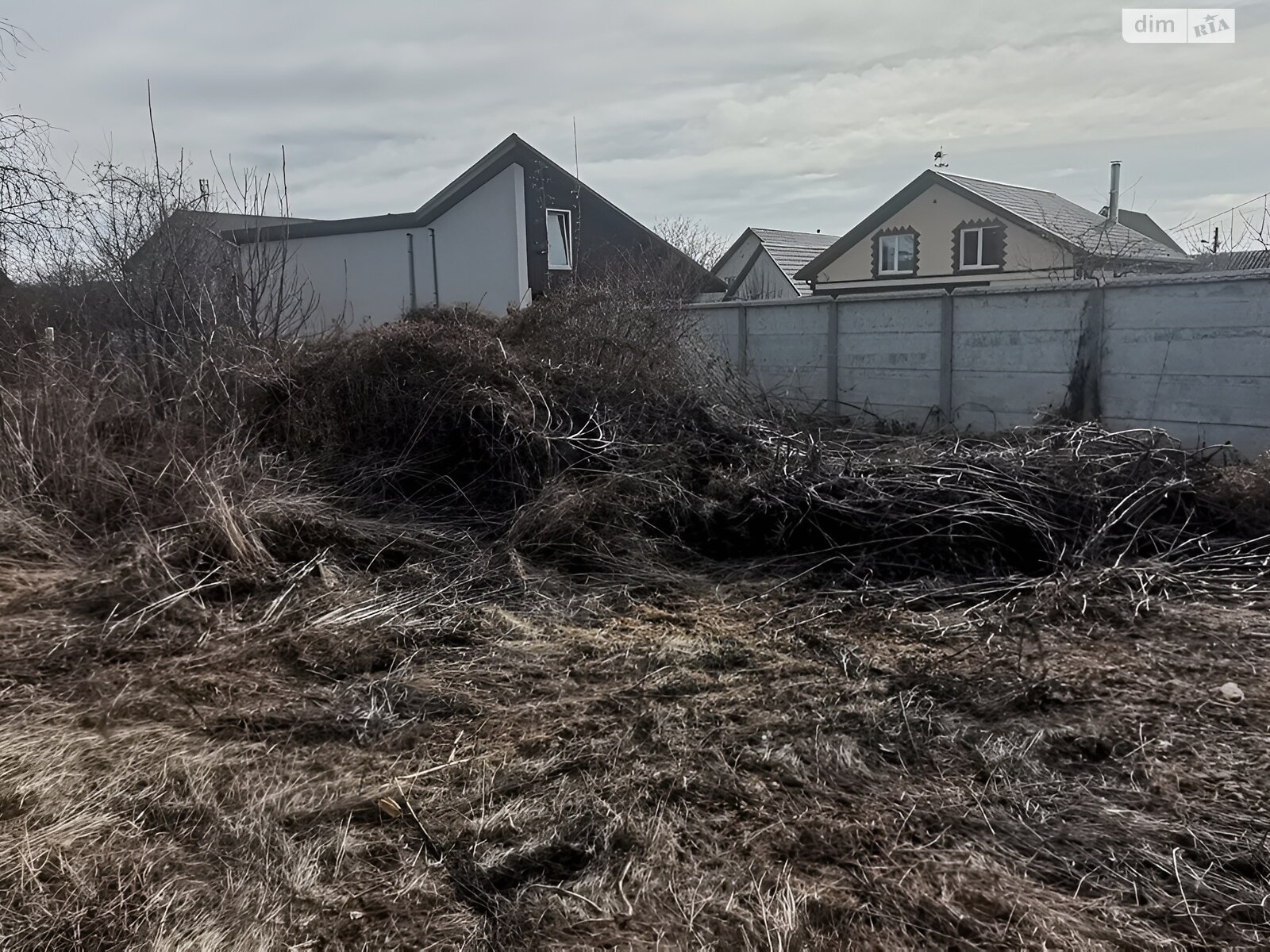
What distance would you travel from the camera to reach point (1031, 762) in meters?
3.12

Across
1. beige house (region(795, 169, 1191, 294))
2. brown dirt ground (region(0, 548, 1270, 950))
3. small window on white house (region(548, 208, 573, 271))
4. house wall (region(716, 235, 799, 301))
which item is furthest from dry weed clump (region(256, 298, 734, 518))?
house wall (region(716, 235, 799, 301))

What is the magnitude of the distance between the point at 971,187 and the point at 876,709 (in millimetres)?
23841

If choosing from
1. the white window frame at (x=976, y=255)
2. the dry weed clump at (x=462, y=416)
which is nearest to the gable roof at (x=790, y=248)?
the white window frame at (x=976, y=255)

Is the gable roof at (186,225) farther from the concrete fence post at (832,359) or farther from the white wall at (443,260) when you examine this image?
the white wall at (443,260)

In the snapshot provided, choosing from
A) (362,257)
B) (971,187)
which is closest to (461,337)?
(362,257)

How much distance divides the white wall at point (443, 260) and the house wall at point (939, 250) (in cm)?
1083

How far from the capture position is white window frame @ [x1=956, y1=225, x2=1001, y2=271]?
2509 centimetres

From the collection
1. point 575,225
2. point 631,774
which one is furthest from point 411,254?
point 631,774

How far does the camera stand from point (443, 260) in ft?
77.0

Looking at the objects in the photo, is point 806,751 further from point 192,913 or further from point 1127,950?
point 192,913

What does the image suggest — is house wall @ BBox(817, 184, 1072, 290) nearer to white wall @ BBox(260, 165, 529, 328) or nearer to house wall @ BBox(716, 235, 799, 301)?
house wall @ BBox(716, 235, 799, 301)

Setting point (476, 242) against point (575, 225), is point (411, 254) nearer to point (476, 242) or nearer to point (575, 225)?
point (476, 242)

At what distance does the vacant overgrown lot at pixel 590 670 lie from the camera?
2.50 metres

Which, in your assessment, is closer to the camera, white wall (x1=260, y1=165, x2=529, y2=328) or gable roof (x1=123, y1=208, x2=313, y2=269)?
gable roof (x1=123, y1=208, x2=313, y2=269)
